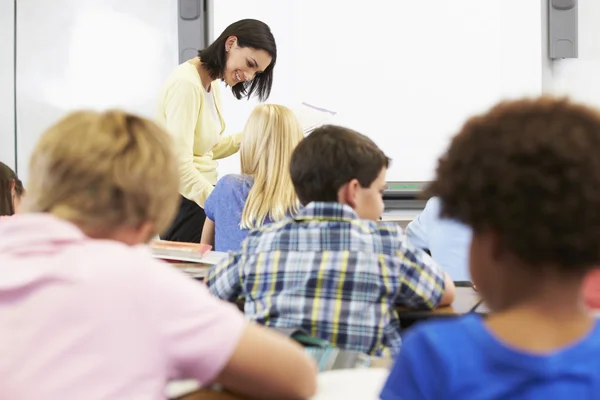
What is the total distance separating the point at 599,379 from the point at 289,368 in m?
0.33

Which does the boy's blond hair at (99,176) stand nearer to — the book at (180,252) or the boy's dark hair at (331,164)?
the boy's dark hair at (331,164)

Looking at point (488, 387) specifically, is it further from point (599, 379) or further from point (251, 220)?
point (251, 220)

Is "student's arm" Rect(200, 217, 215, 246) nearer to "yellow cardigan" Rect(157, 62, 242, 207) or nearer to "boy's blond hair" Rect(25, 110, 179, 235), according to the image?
"yellow cardigan" Rect(157, 62, 242, 207)

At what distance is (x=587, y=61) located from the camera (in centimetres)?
401

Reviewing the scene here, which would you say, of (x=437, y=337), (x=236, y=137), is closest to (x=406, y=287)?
(x=437, y=337)

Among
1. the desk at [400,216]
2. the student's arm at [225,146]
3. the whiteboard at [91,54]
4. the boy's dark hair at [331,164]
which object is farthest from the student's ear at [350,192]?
the whiteboard at [91,54]

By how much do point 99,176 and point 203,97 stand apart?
221cm

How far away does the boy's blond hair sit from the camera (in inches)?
34.2

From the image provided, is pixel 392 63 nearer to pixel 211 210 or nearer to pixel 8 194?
pixel 211 210

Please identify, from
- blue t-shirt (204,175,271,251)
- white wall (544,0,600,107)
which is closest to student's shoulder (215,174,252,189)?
blue t-shirt (204,175,271,251)

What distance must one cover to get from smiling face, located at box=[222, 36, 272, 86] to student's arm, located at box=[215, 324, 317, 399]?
2297 mm

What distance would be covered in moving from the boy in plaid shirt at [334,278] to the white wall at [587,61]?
110 inches

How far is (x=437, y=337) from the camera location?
71 cm

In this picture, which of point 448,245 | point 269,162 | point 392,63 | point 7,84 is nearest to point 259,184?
point 269,162
